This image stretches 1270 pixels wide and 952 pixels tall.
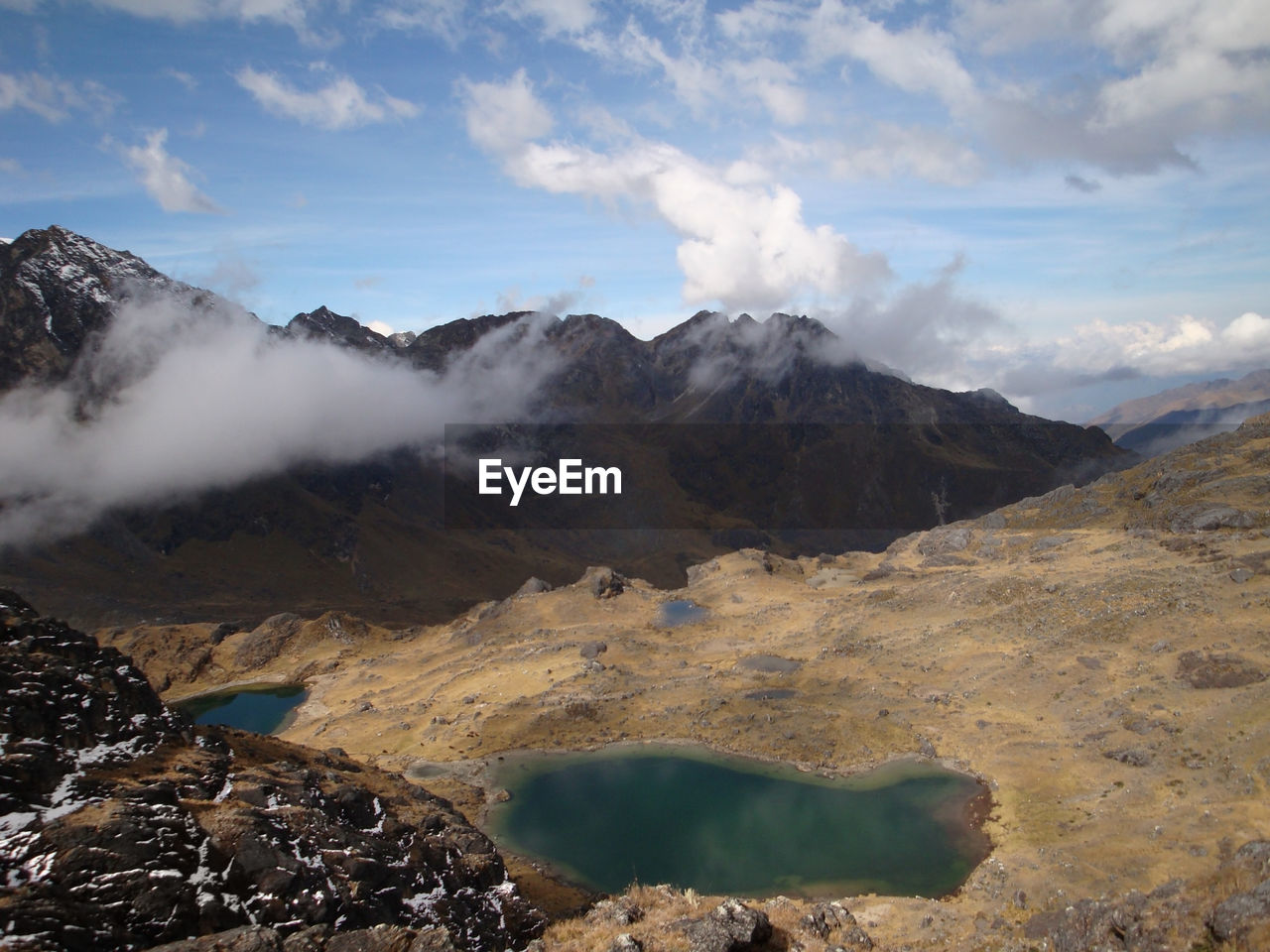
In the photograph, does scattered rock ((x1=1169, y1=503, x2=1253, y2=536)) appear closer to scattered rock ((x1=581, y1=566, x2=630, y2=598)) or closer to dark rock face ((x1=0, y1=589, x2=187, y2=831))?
Answer: scattered rock ((x1=581, y1=566, x2=630, y2=598))

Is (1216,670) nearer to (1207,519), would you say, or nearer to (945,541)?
(1207,519)

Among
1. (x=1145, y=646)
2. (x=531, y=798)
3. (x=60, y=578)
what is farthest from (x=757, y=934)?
(x=60, y=578)

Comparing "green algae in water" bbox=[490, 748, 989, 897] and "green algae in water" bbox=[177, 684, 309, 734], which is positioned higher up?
"green algae in water" bbox=[490, 748, 989, 897]

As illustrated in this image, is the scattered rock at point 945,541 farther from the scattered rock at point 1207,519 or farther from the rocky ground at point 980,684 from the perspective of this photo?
the scattered rock at point 1207,519

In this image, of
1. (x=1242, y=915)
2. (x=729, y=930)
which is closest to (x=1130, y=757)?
(x=1242, y=915)

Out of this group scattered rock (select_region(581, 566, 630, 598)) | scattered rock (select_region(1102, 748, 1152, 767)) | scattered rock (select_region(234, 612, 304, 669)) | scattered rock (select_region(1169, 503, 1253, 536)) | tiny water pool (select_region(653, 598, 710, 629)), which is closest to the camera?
scattered rock (select_region(1102, 748, 1152, 767))

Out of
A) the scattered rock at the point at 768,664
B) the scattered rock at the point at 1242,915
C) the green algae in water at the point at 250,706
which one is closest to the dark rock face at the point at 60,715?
the scattered rock at the point at 1242,915

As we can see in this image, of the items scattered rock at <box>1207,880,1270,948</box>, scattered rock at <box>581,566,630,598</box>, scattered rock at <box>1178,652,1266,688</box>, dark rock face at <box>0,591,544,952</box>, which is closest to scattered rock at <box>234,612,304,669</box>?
scattered rock at <box>581,566,630,598</box>
